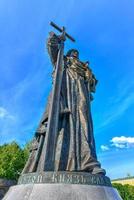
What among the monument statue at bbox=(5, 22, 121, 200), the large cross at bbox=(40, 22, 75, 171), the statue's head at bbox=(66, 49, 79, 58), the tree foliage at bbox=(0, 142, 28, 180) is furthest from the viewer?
the tree foliage at bbox=(0, 142, 28, 180)

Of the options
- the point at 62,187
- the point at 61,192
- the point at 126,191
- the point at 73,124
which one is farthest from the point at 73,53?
the point at 126,191

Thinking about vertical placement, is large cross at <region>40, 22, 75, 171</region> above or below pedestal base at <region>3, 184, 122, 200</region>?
above

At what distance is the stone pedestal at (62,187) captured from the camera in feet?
19.4

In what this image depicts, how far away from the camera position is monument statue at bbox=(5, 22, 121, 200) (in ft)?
20.2

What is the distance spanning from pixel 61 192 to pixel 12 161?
27265 millimetres

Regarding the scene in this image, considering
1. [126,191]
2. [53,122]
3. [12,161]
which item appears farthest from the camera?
[126,191]

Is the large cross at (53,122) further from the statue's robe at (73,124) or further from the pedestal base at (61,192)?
the pedestal base at (61,192)

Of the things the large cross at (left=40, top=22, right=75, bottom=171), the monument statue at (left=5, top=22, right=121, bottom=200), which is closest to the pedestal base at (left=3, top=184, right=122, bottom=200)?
the monument statue at (left=5, top=22, right=121, bottom=200)

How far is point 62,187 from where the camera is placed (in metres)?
6.01

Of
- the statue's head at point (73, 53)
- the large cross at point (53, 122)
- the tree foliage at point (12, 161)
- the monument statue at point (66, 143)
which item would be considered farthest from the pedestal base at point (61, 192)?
the tree foliage at point (12, 161)

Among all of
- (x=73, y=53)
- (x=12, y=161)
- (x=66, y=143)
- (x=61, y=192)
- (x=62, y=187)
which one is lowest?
(x=61, y=192)

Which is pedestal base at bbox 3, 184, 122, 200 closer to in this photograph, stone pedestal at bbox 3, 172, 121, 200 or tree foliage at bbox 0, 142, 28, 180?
stone pedestal at bbox 3, 172, 121, 200

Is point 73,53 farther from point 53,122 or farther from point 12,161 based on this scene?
point 12,161

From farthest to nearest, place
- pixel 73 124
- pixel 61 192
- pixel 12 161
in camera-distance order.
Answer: pixel 12 161
pixel 73 124
pixel 61 192
